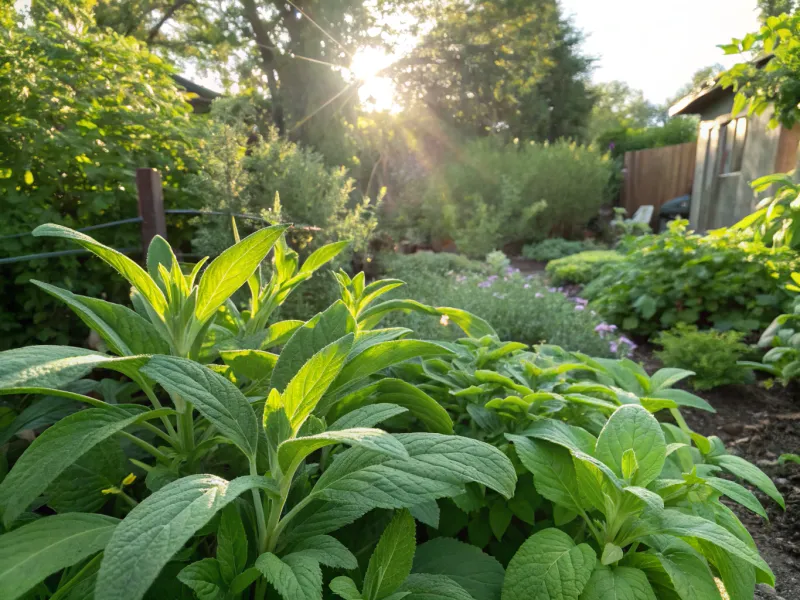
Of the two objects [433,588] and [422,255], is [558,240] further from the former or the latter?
[433,588]

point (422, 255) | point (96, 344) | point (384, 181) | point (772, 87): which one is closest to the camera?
point (96, 344)

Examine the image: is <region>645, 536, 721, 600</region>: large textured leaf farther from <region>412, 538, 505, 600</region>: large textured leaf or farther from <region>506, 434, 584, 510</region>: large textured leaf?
<region>412, 538, 505, 600</region>: large textured leaf

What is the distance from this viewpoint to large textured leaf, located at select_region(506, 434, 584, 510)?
933 mm

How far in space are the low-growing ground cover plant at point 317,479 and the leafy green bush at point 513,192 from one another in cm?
1291

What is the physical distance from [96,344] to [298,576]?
7.46ft

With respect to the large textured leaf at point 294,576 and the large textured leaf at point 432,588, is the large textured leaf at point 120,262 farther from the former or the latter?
the large textured leaf at point 432,588

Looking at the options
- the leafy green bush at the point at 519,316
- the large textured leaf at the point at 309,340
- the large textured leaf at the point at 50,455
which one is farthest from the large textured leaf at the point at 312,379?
the leafy green bush at the point at 519,316

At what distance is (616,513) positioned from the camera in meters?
0.91

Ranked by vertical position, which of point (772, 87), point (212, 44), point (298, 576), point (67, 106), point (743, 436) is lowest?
point (743, 436)

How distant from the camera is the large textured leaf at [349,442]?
55 cm

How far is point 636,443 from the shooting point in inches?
37.9

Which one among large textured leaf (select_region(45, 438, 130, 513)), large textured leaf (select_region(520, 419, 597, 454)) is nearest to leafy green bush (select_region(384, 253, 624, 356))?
large textured leaf (select_region(520, 419, 597, 454))

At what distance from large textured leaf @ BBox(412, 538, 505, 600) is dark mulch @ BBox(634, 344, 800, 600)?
155 cm

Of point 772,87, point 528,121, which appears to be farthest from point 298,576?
point 528,121
